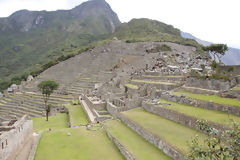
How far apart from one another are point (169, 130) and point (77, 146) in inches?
200

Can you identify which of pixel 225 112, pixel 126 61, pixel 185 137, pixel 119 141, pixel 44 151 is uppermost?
pixel 126 61

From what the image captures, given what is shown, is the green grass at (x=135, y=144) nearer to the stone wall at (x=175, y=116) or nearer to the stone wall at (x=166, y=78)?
the stone wall at (x=175, y=116)

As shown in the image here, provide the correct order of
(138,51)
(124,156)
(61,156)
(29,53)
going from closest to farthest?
(124,156) < (61,156) < (138,51) < (29,53)

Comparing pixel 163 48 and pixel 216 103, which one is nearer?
pixel 216 103

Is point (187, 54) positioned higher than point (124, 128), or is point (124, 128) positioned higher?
point (187, 54)

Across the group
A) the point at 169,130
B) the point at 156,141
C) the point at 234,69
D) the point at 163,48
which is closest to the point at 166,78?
the point at 234,69

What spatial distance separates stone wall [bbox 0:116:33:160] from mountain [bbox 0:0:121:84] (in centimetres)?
4344

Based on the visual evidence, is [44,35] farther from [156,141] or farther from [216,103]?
[156,141]

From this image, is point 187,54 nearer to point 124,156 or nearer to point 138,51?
point 138,51

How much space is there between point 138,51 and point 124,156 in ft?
121

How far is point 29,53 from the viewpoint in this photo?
311ft

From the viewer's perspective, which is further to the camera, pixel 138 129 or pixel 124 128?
pixel 124 128

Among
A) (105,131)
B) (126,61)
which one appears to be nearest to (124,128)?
(105,131)

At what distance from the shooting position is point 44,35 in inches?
4717
